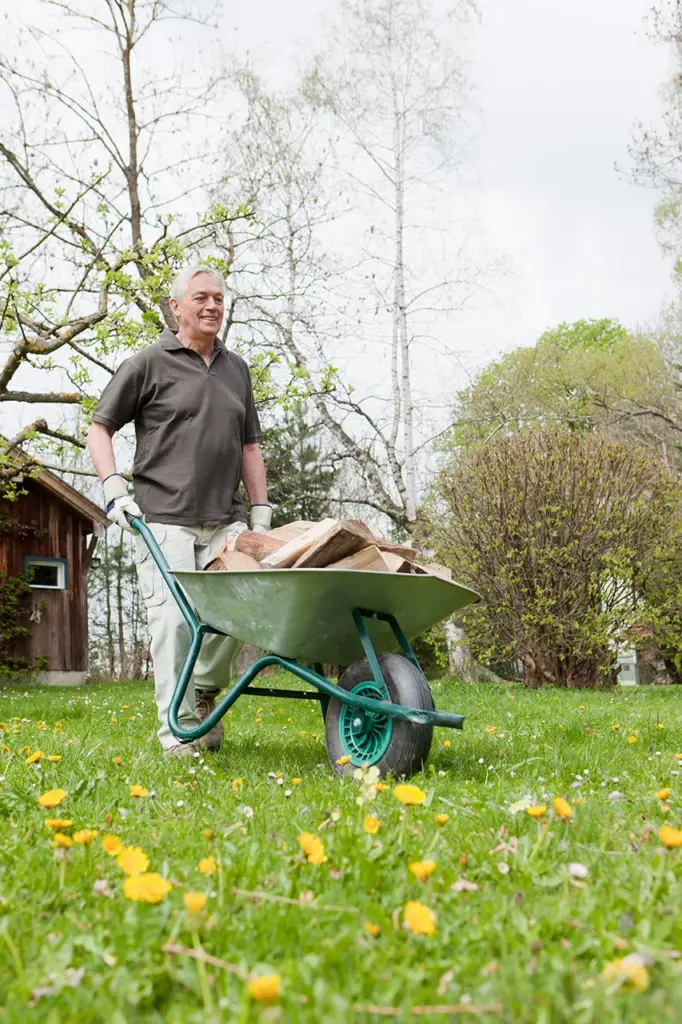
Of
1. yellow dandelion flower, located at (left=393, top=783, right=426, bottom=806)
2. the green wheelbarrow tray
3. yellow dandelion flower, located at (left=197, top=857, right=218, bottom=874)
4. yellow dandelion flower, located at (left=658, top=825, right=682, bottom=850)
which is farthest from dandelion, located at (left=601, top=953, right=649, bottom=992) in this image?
the green wheelbarrow tray

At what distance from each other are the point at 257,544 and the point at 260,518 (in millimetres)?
688

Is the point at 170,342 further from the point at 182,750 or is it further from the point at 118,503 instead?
the point at 182,750

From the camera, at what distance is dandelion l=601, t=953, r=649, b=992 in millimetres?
1022

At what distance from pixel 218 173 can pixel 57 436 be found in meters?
5.58

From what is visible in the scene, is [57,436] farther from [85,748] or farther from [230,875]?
[230,875]

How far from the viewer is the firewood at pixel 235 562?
313cm

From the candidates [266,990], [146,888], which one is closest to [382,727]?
[146,888]

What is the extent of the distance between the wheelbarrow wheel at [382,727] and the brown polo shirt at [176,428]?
111cm

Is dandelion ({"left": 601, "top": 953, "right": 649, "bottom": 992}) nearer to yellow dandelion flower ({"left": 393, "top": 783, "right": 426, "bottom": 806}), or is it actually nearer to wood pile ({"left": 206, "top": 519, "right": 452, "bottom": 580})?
yellow dandelion flower ({"left": 393, "top": 783, "right": 426, "bottom": 806})

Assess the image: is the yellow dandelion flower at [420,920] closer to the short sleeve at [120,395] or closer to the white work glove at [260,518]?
the white work glove at [260,518]

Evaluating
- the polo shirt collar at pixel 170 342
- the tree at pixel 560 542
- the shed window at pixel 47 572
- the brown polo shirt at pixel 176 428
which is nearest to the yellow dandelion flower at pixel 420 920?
the brown polo shirt at pixel 176 428

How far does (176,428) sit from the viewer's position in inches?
150

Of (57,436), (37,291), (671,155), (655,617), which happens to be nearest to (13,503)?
(57,436)

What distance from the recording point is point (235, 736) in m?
4.50
